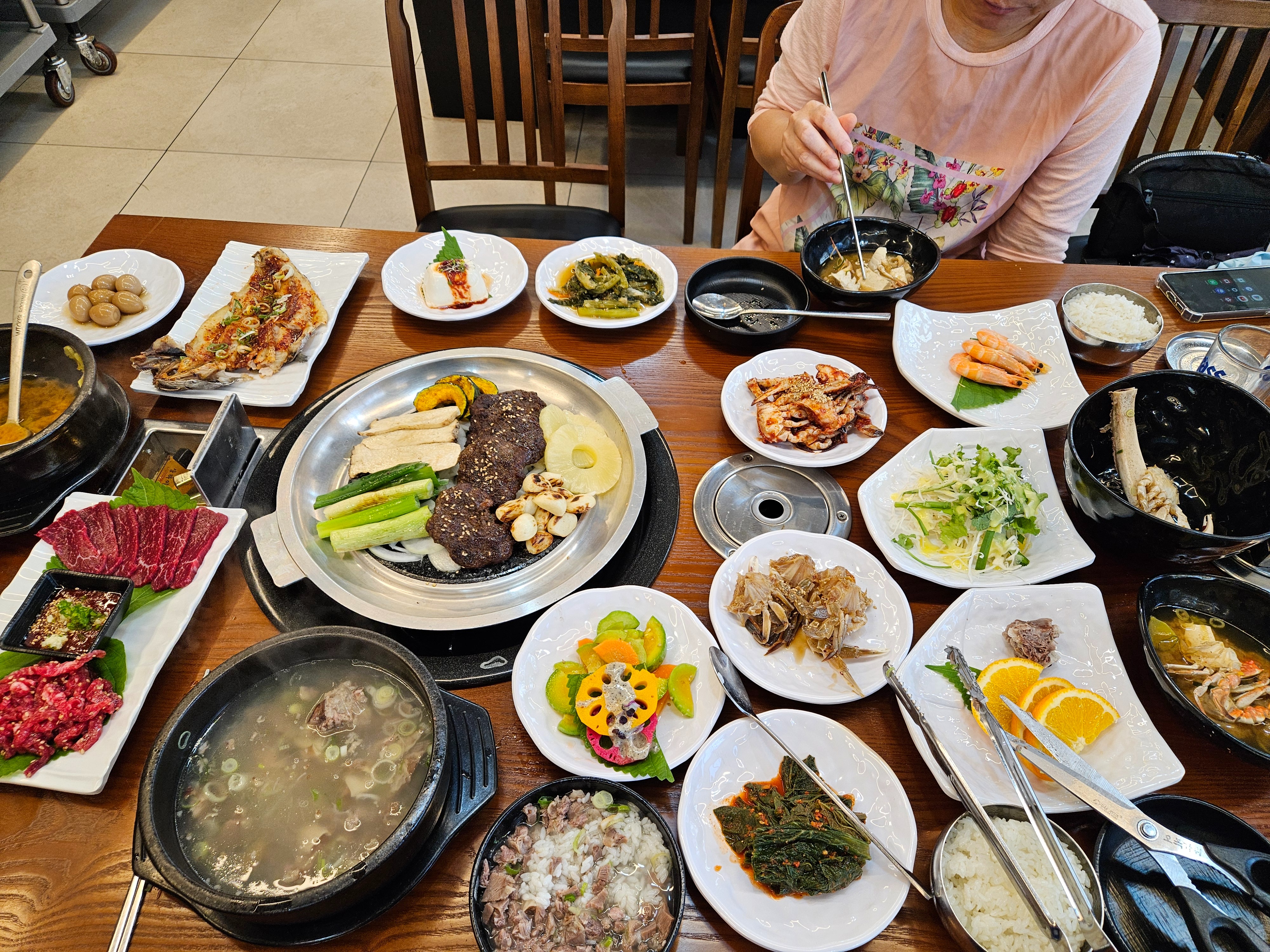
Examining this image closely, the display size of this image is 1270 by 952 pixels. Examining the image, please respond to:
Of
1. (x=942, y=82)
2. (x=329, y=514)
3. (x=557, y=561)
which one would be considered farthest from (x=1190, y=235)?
(x=329, y=514)

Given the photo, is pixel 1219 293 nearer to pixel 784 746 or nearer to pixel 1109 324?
pixel 1109 324

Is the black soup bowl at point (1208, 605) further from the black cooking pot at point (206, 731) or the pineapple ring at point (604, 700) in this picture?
the black cooking pot at point (206, 731)

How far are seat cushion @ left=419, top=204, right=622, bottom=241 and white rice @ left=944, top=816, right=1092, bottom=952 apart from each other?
2459 millimetres

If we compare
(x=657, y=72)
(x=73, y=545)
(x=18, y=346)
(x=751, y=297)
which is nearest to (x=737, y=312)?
(x=751, y=297)

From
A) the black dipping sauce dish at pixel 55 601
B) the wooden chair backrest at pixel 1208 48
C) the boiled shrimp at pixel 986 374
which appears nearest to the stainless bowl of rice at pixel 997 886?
the boiled shrimp at pixel 986 374

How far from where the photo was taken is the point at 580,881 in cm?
114

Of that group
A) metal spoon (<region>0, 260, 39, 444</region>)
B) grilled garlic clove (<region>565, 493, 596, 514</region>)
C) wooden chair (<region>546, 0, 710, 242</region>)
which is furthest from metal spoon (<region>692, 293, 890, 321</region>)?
wooden chair (<region>546, 0, 710, 242</region>)

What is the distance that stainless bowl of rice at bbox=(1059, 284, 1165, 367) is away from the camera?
2.00 meters

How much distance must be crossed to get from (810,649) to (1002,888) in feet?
1.62

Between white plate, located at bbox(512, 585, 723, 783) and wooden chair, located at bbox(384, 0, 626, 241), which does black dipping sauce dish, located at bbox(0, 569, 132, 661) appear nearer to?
white plate, located at bbox(512, 585, 723, 783)

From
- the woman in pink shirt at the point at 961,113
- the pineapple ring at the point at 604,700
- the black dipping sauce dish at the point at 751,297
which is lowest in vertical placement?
the pineapple ring at the point at 604,700

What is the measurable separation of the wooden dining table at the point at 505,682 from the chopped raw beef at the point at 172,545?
3.9 inches

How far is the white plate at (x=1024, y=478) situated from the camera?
1.55 metres

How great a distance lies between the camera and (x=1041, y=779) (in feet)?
4.13
